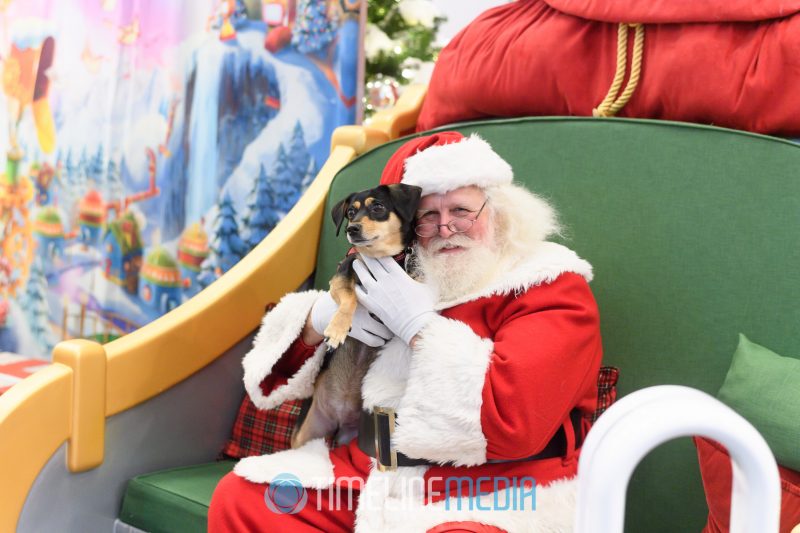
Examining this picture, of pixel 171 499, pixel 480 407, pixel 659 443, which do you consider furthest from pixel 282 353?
pixel 659 443

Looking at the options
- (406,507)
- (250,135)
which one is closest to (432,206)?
(406,507)

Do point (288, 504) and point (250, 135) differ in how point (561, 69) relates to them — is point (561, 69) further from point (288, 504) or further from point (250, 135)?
point (250, 135)

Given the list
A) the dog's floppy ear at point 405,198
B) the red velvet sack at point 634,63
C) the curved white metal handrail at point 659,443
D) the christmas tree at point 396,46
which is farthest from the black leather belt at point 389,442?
the christmas tree at point 396,46

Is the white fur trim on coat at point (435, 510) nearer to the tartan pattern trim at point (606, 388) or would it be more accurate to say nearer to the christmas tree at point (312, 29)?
the tartan pattern trim at point (606, 388)

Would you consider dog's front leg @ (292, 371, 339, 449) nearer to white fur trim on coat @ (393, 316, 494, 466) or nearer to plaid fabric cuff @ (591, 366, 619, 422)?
white fur trim on coat @ (393, 316, 494, 466)

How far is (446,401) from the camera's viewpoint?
1.22 m

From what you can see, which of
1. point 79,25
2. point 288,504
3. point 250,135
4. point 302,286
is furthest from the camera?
point 250,135

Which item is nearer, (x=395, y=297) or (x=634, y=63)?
(x=395, y=297)

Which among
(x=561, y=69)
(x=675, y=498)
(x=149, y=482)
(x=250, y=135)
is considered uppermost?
(x=561, y=69)

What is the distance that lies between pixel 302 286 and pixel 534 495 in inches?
35.6

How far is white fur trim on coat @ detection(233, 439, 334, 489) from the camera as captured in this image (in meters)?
1.35

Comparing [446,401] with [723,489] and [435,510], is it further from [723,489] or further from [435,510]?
[723,489]

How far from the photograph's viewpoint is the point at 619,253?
154 cm

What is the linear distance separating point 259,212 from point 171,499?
1.77 meters
